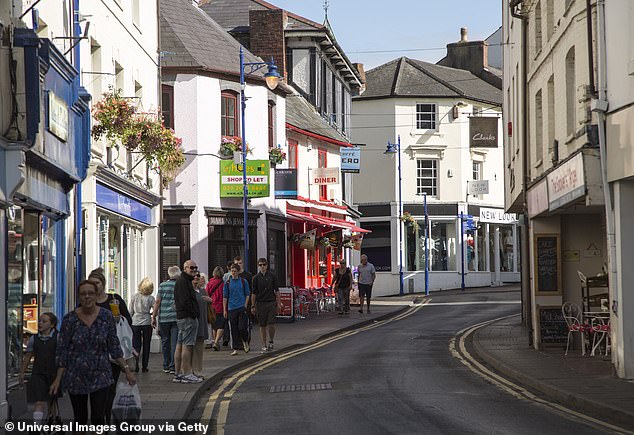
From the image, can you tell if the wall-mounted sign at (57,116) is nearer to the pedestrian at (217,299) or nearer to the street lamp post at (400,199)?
the pedestrian at (217,299)

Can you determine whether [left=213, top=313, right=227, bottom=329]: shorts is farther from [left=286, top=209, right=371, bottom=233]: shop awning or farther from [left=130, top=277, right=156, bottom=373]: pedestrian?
[left=286, top=209, right=371, bottom=233]: shop awning

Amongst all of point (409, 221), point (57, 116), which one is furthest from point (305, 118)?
point (57, 116)

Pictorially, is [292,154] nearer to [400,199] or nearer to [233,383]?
[400,199]

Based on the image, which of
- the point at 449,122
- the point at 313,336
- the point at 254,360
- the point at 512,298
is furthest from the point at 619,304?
the point at 449,122

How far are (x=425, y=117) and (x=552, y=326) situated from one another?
39.3 meters

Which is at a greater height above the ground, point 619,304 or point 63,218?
point 63,218

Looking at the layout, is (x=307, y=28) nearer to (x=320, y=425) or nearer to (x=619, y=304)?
(x=619, y=304)

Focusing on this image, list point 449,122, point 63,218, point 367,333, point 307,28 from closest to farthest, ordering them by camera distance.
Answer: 1. point 63,218
2. point 367,333
3. point 307,28
4. point 449,122

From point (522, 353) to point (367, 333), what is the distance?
334 inches

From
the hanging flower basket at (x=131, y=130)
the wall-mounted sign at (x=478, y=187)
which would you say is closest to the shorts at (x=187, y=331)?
the hanging flower basket at (x=131, y=130)

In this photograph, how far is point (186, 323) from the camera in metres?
17.6

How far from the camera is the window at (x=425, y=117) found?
2452 inches

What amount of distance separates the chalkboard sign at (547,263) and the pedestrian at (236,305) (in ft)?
20.3

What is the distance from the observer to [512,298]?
1994 inches
